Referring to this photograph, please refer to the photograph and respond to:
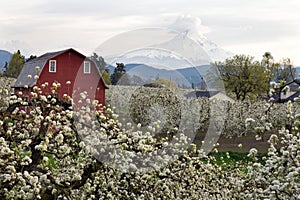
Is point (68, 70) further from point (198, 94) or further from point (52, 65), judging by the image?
point (198, 94)

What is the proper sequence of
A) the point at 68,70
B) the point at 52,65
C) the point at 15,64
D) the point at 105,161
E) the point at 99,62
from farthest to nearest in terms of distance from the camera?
the point at 15,64, the point at 68,70, the point at 52,65, the point at 99,62, the point at 105,161

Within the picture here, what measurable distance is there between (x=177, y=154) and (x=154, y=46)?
5.07 m

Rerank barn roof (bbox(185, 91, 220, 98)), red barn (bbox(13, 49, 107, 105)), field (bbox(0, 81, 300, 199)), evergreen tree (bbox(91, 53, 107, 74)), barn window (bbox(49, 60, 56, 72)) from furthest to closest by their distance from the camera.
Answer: barn window (bbox(49, 60, 56, 72)), barn roof (bbox(185, 91, 220, 98)), red barn (bbox(13, 49, 107, 105)), evergreen tree (bbox(91, 53, 107, 74)), field (bbox(0, 81, 300, 199))

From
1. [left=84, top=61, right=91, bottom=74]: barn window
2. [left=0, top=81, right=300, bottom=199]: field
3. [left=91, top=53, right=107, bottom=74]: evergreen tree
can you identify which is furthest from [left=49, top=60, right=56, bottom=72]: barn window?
[left=0, top=81, right=300, bottom=199]: field

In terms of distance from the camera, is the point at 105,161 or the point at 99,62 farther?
the point at 99,62

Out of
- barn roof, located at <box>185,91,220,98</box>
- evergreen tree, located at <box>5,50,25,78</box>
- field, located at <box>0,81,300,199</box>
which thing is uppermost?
evergreen tree, located at <box>5,50,25,78</box>

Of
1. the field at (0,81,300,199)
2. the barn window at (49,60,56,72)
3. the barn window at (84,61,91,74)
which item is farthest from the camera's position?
the barn window at (49,60,56,72)

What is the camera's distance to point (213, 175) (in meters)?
7.37

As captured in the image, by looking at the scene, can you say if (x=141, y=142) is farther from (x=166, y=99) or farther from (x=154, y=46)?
(x=166, y=99)

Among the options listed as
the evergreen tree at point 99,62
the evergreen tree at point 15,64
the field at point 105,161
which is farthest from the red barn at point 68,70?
the evergreen tree at point 15,64

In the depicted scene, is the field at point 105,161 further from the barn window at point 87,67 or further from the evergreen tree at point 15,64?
the evergreen tree at point 15,64

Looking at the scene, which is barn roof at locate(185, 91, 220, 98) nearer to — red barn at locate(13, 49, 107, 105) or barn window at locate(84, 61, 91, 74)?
red barn at locate(13, 49, 107, 105)

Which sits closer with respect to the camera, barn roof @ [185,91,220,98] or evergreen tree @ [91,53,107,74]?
evergreen tree @ [91,53,107,74]

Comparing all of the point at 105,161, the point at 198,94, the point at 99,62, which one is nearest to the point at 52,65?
the point at 99,62
